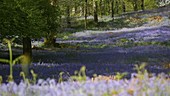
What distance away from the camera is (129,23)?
61.5m

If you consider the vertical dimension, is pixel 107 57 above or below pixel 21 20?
below

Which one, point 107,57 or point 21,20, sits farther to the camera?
point 107,57

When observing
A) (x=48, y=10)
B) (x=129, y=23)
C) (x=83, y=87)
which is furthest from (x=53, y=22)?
(x=129, y=23)

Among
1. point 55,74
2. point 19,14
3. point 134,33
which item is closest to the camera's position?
point 55,74

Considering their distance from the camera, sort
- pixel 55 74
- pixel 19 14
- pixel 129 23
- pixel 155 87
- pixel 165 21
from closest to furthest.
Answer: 1. pixel 155 87
2. pixel 55 74
3. pixel 19 14
4. pixel 165 21
5. pixel 129 23

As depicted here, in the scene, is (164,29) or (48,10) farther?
(164,29)

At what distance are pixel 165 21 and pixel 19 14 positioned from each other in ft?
124

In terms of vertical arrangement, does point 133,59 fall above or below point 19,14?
below

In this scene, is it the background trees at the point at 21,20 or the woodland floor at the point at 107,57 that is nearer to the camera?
the woodland floor at the point at 107,57

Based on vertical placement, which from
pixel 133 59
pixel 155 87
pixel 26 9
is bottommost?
pixel 133 59

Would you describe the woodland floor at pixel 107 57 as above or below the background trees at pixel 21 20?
below

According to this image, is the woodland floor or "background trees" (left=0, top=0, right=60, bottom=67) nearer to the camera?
the woodland floor

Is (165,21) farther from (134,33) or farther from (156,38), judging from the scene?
(156,38)

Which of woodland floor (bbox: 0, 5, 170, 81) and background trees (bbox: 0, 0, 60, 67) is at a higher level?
background trees (bbox: 0, 0, 60, 67)
